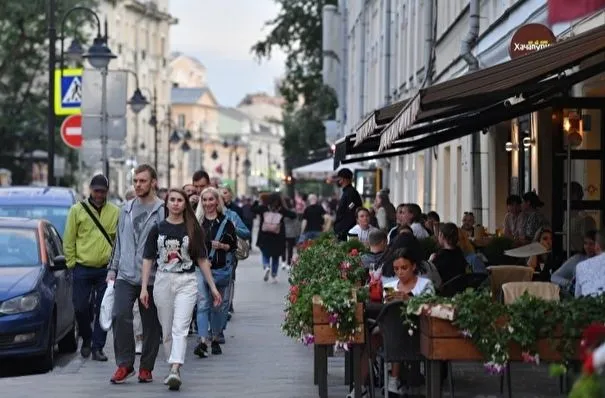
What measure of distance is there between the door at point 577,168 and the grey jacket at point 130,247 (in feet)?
22.1

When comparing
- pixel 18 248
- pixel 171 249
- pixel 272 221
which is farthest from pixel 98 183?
pixel 272 221

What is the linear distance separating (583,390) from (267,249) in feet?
91.1

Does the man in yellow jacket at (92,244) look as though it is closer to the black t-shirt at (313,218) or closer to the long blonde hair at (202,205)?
the long blonde hair at (202,205)

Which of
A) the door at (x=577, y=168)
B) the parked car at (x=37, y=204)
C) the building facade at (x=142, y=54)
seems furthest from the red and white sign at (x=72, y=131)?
the building facade at (x=142, y=54)

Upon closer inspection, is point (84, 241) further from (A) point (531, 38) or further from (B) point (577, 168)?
(B) point (577, 168)

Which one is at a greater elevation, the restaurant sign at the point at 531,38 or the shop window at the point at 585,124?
the restaurant sign at the point at 531,38

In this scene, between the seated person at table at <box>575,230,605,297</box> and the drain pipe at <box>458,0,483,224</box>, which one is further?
the drain pipe at <box>458,0,483,224</box>

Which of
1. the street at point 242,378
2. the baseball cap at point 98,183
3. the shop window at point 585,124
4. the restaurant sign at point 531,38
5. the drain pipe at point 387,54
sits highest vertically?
the drain pipe at point 387,54

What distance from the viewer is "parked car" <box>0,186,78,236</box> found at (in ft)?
71.8

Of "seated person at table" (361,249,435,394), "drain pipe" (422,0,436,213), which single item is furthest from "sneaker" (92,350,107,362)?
"drain pipe" (422,0,436,213)

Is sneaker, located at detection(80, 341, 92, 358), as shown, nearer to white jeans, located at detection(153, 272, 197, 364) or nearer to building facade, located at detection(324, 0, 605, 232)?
white jeans, located at detection(153, 272, 197, 364)

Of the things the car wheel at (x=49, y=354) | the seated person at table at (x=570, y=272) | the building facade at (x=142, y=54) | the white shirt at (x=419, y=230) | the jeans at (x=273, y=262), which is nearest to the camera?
the seated person at table at (x=570, y=272)

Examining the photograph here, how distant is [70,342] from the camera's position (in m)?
18.4

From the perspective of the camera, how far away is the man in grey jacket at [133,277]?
1430 cm
